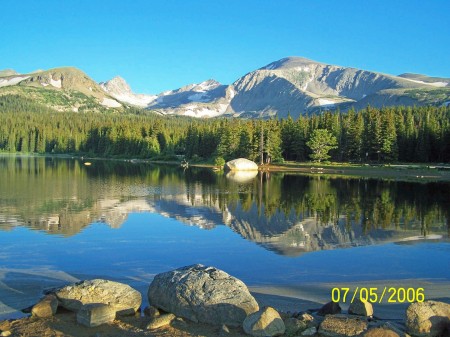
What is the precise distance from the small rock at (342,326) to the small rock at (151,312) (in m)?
5.16

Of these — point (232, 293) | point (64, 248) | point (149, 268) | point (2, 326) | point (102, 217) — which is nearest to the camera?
point (2, 326)

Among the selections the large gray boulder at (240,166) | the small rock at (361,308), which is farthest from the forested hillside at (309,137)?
the small rock at (361,308)

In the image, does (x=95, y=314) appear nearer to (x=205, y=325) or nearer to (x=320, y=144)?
(x=205, y=325)

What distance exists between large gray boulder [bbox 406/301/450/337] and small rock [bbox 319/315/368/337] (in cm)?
131

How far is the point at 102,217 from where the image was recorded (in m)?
33.8

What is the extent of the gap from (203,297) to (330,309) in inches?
160

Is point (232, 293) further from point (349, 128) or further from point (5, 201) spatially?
point (349, 128)

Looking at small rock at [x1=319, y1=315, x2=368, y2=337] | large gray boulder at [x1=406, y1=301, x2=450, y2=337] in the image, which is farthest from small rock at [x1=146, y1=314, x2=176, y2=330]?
large gray boulder at [x1=406, y1=301, x2=450, y2=337]

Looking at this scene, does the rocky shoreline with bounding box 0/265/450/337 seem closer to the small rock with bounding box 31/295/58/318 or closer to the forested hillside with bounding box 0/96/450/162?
the small rock with bounding box 31/295/58/318

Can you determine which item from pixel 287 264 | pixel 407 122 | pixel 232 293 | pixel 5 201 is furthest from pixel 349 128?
pixel 232 293

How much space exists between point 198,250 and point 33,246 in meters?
8.75

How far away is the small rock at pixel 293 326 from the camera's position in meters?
12.8

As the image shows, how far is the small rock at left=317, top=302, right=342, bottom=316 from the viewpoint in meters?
14.3
